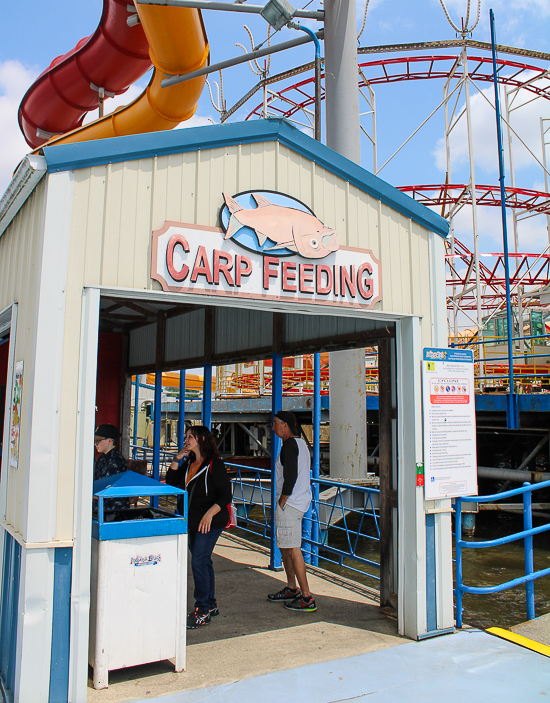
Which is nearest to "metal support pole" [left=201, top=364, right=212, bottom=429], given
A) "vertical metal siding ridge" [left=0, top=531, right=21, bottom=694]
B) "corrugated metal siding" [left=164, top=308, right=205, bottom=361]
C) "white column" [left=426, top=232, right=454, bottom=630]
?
"corrugated metal siding" [left=164, top=308, right=205, bottom=361]

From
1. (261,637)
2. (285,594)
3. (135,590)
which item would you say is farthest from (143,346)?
(135,590)

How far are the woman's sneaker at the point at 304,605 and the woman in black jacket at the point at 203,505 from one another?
904 mm

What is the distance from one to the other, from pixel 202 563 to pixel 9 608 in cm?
160

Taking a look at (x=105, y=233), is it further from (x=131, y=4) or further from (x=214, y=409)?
(x=214, y=409)

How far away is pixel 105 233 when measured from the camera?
12.9 ft

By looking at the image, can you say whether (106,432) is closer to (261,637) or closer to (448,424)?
(261,637)

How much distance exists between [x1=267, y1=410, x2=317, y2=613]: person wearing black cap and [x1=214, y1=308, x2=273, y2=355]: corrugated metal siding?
Result: 7.85 feet

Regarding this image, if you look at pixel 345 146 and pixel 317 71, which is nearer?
pixel 317 71

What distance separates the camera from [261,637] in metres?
4.91

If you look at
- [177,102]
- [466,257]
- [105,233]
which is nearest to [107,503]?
[105,233]

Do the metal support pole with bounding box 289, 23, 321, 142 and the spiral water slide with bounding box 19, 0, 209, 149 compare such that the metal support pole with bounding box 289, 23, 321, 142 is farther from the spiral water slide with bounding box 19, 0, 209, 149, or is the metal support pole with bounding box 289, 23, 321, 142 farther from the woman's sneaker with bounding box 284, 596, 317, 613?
the woman's sneaker with bounding box 284, 596, 317, 613

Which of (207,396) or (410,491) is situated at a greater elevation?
(207,396)

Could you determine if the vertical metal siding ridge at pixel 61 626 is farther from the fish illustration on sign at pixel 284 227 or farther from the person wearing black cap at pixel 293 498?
the fish illustration on sign at pixel 284 227

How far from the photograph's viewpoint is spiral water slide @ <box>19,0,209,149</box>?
7492mm
